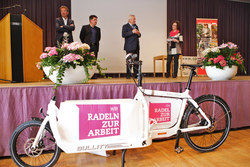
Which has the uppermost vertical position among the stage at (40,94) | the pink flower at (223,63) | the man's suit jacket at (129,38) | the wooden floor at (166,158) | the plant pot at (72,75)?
the man's suit jacket at (129,38)

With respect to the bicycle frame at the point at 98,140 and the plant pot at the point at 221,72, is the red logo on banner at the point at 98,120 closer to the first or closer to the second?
the bicycle frame at the point at 98,140

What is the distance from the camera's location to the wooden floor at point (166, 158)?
175cm

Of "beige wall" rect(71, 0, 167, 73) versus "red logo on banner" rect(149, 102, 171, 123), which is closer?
"red logo on banner" rect(149, 102, 171, 123)

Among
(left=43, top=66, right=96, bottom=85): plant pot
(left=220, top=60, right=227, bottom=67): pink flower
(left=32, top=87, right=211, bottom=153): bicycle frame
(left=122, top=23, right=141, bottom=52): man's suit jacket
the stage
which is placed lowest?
(left=32, top=87, right=211, bottom=153): bicycle frame

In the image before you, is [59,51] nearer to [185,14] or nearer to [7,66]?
[7,66]

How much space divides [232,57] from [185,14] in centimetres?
538

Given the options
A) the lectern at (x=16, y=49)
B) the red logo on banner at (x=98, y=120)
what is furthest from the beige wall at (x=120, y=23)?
the red logo on banner at (x=98, y=120)

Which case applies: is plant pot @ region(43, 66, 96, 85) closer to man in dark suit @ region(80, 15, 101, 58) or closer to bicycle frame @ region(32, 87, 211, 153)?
bicycle frame @ region(32, 87, 211, 153)

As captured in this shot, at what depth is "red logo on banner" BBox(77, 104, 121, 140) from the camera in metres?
1.51

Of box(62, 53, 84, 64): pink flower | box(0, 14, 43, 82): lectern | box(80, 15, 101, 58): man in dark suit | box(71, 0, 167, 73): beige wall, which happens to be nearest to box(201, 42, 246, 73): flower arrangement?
box(62, 53, 84, 64): pink flower

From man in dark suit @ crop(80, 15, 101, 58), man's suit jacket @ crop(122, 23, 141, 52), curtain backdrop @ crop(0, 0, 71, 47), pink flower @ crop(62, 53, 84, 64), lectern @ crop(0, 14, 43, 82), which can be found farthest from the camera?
curtain backdrop @ crop(0, 0, 71, 47)

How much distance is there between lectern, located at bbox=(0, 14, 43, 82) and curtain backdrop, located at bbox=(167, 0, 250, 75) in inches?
207

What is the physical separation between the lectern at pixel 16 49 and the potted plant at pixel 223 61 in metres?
2.77

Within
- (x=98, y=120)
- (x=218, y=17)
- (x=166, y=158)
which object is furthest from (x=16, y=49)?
(x=218, y=17)
